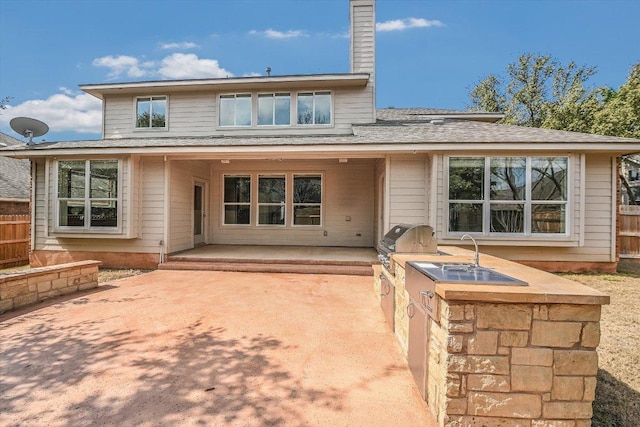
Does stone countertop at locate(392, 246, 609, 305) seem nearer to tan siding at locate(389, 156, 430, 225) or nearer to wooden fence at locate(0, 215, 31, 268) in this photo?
tan siding at locate(389, 156, 430, 225)

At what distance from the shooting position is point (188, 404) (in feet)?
8.02

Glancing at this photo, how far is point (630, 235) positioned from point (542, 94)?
17.5 metres

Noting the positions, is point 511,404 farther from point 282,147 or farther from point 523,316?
point 282,147

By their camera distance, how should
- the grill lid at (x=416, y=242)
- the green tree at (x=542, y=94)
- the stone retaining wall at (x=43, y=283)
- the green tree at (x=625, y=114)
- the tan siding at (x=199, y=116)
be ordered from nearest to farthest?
1. the grill lid at (x=416, y=242)
2. the stone retaining wall at (x=43, y=283)
3. the tan siding at (x=199, y=116)
4. the green tree at (x=625, y=114)
5. the green tree at (x=542, y=94)

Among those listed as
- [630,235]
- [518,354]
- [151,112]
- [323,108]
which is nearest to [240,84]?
[323,108]

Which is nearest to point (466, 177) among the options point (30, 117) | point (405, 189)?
point (405, 189)

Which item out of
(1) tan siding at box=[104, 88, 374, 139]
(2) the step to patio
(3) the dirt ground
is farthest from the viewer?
(1) tan siding at box=[104, 88, 374, 139]

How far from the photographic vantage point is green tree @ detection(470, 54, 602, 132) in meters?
19.0

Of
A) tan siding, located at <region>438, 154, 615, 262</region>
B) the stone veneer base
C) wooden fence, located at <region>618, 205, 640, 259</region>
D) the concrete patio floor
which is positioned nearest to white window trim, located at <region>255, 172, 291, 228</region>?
the stone veneer base

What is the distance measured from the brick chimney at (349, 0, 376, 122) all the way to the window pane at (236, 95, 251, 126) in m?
3.52

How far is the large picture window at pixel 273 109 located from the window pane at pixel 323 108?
0.89m

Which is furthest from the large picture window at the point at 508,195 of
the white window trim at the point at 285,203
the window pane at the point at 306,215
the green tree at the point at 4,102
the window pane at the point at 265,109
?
the green tree at the point at 4,102

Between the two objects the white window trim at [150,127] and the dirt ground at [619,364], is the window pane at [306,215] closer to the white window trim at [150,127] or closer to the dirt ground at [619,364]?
the white window trim at [150,127]

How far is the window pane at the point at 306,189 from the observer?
10547mm
